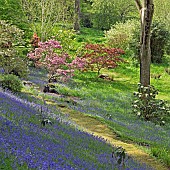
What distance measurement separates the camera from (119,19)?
55.2 metres

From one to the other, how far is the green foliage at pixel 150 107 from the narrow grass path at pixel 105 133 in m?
3.92

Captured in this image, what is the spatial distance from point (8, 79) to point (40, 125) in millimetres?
6642

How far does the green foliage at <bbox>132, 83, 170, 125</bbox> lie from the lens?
53.5 feet

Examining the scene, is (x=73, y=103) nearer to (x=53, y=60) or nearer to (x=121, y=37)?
(x=53, y=60)

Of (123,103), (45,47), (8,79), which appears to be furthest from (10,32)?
(123,103)

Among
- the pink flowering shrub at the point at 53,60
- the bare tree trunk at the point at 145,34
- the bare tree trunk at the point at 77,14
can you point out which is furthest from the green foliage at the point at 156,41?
the bare tree trunk at the point at 145,34

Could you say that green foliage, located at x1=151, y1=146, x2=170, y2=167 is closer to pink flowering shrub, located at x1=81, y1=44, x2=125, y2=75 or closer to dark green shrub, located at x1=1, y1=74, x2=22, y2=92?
dark green shrub, located at x1=1, y1=74, x2=22, y2=92

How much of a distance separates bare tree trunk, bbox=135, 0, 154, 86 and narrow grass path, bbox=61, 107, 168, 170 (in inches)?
191

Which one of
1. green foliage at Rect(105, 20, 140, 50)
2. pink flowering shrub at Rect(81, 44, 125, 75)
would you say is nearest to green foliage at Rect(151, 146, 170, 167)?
pink flowering shrub at Rect(81, 44, 125, 75)

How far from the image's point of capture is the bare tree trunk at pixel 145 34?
16.1 metres

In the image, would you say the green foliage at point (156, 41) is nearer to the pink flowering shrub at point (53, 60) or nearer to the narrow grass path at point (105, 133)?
the pink flowering shrub at point (53, 60)

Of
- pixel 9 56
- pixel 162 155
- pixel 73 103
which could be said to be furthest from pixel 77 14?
pixel 162 155

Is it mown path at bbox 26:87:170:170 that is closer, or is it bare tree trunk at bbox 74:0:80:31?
mown path at bbox 26:87:170:170

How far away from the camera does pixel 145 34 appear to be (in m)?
16.5
